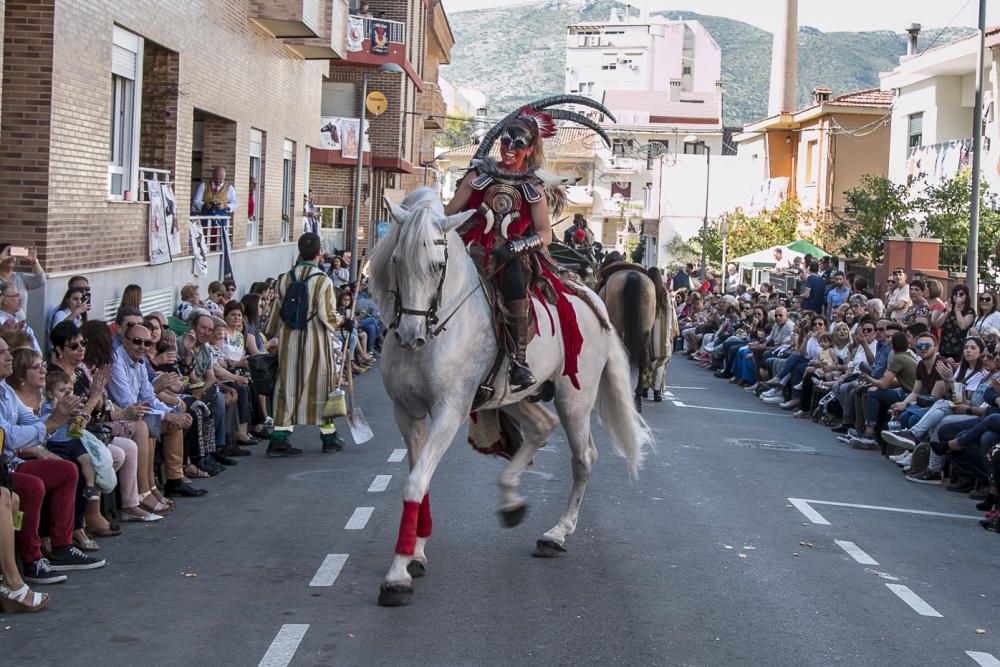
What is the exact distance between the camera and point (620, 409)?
33.6ft

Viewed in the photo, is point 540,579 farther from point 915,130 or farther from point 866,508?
point 915,130

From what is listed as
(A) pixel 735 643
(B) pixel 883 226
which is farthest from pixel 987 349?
(B) pixel 883 226

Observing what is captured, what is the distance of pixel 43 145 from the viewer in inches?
569

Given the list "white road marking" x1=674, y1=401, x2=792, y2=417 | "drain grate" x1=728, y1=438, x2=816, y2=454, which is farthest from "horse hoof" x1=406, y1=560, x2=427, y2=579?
"white road marking" x1=674, y1=401, x2=792, y2=417

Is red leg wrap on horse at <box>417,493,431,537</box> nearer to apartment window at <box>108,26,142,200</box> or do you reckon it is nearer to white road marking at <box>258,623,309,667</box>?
white road marking at <box>258,623,309,667</box>

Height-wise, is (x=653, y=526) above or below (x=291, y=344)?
below

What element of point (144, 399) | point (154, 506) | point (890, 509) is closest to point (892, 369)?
point (890, 509)

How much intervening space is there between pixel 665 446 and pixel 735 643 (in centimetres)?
803

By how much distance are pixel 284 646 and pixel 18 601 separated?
163cm

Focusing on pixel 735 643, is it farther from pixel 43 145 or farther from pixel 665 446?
pixel 43 145

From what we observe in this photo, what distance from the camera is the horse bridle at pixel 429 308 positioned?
7.68m

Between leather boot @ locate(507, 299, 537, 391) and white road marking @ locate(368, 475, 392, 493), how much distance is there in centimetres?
313

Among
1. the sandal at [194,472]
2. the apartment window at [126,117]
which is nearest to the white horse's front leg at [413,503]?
the sandal at [194,472]

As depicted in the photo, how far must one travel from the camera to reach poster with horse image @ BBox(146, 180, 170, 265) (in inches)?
725
